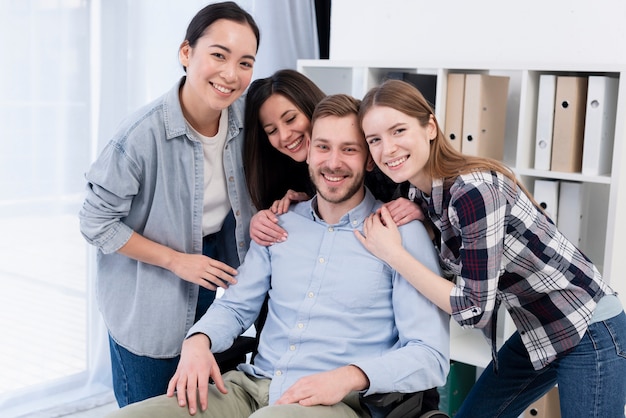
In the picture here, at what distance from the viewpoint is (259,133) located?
2117 millimetres

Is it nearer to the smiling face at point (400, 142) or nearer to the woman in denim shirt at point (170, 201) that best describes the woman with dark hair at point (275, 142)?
the woman in denim shirt at point (170, 201)

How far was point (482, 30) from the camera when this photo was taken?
10.2ft

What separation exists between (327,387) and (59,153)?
5.80 feet

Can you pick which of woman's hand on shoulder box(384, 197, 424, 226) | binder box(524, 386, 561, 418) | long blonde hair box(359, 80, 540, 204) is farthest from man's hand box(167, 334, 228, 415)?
binder box(524, 386, 561, 418)

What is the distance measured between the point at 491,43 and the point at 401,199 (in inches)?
56.2

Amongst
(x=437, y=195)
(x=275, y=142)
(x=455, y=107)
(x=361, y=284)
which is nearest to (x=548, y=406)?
(x=455, y=107)

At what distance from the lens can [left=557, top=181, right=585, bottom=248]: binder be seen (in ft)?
8.64

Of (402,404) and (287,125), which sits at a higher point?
(287,125)

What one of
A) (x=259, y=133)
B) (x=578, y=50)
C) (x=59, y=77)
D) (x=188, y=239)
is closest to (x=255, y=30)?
(x=259, y=133)

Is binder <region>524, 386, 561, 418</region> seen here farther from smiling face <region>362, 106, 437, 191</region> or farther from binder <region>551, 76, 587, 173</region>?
smiling face <region>362, 106, 437, 191</region>

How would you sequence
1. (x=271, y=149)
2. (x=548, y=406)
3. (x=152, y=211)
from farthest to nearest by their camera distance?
(x=548, y=406), (x=271, y=149), (x=152, y=211)

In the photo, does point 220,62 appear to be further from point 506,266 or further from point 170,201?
point 506,266

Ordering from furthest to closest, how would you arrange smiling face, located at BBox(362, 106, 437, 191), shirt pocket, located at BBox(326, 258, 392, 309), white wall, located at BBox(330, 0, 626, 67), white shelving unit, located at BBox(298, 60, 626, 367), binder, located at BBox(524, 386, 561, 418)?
white wall, located at BBox(330, 0, 626, 67), binder, located at BBox(524, 386, 561, 418), white shelving unit, located at BBox(298, 60, 626, 367), shirt pocket, located at BBox(326, 258, 392, 309), smiling face, located at BBox(362, 106, 437, 191)

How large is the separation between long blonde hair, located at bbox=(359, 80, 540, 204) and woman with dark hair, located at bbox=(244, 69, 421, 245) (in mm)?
267
